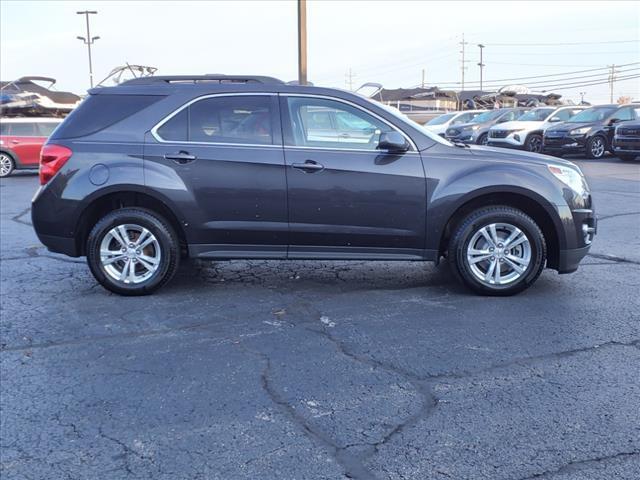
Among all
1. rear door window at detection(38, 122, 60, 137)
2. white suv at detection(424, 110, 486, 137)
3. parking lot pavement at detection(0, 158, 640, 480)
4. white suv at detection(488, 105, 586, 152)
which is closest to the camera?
parking lot pavement at detection(0, 158, 640, 480)

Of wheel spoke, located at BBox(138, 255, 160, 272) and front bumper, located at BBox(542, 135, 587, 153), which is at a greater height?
front bumper, located at BBox(542, 135, 587, 153)

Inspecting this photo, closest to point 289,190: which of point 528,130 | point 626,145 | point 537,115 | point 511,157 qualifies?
point 511,157

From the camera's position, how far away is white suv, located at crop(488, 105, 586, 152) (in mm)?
21938

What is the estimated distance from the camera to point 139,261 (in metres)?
5.66

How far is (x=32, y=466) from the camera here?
3.04 metres

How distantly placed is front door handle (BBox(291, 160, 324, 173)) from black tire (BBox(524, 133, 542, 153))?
18.0 meters

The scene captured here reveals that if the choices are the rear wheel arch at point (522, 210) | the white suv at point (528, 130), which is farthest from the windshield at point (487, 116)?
the rear wheel arch at point (522, 210)

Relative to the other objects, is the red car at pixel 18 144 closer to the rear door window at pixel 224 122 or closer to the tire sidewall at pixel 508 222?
the rear door window at pixel 224 122

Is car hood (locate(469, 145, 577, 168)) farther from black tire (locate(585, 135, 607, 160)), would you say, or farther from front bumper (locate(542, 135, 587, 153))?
black tire (locate(585, 135, 607, 160))

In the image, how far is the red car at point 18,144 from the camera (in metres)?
19.2

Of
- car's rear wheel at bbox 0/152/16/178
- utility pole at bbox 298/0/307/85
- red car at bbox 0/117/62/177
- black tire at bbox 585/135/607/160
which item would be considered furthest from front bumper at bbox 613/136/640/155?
car's rear wheel at bbox 0/152/16/178

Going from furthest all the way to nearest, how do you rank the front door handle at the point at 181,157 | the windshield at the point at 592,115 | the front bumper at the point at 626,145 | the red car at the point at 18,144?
the windshield at the point at 592,115
the red car at the point at 18,144
the front bumper at the point at 626,145
the front door handle at the point at 181,157

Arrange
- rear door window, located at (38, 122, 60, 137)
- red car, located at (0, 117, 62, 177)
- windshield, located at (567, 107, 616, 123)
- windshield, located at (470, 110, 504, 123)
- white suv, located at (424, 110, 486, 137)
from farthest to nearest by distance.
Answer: white suv, located at (424, 110, 486, 137) < windshield, located at (470, 110, 504, 123) < windshield, located at (567, 107, 616, 123) < rear door window, located at (38, 122, 60, 137) < red car, located at (0, 117, 62, 177)

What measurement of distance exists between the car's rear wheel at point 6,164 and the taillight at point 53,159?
1539 centimetres
